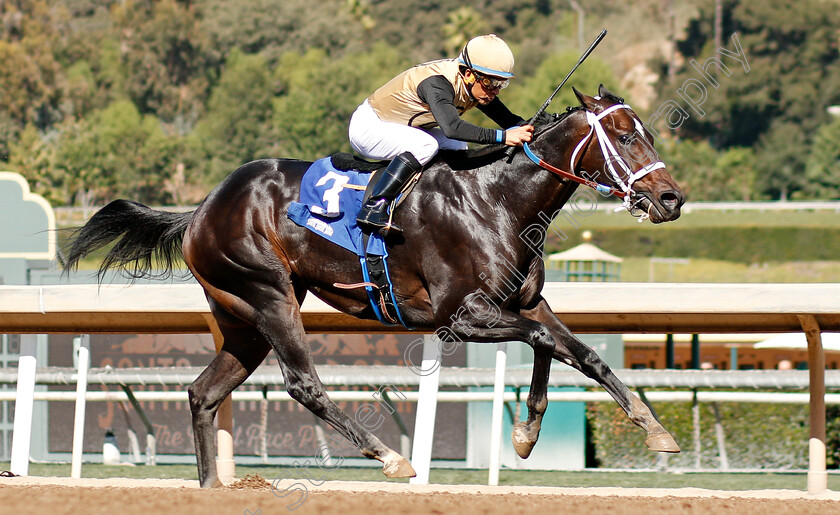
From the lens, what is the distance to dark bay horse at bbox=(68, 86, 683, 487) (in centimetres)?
467

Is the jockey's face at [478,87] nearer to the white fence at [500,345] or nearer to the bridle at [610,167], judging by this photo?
the bridle at [610,167]

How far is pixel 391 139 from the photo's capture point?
→ 16.5ft

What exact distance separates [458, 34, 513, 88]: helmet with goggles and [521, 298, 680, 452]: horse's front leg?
1.13 metres

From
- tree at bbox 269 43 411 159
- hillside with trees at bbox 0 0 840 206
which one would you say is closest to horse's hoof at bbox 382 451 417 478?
hillside with trees at bbox 0 0 840 206

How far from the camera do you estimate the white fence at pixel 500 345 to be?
521cm

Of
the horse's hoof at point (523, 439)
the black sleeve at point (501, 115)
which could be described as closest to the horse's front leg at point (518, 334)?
the horse's hoof at point (523, 439)

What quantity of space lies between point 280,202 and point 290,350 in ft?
2.32

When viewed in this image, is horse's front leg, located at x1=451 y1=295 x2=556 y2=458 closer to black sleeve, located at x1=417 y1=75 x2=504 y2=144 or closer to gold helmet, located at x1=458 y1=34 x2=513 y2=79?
black sleeve, located at x1=417 y1=75 x2=504 y2=144

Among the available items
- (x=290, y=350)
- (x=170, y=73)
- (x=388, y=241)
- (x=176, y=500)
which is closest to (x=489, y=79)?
(x=388, y=241)

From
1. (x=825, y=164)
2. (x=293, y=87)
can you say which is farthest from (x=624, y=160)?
(x=825, y=164)

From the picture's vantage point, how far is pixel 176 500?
4398 millimetres

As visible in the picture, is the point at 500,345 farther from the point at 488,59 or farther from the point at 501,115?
the point at 488,59

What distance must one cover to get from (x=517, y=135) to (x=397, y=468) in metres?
1.53

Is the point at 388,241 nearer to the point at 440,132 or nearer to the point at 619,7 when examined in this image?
the point at 440,132
